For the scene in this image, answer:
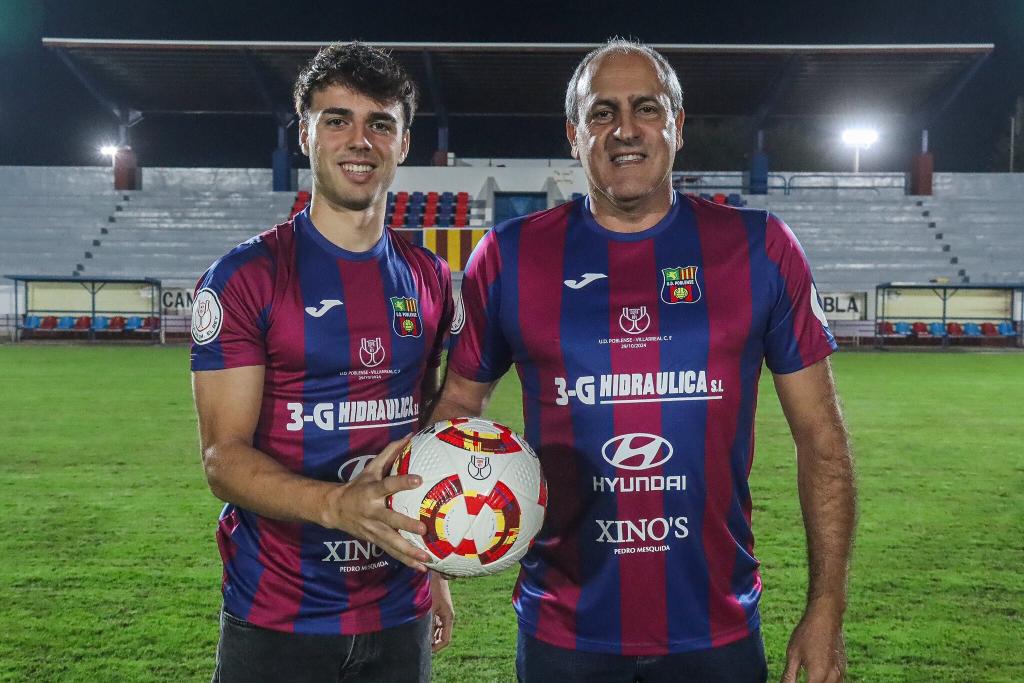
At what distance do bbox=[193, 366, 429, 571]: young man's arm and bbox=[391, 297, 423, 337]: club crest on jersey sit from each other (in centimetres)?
38

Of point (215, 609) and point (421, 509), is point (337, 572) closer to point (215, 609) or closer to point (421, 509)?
point (421, 509)

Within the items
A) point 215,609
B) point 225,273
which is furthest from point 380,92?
point 215,609

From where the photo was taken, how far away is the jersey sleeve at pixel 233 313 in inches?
84.4

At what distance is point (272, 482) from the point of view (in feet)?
6.10

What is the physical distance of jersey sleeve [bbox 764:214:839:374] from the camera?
6.61ft

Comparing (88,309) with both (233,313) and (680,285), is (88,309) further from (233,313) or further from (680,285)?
(680,285)

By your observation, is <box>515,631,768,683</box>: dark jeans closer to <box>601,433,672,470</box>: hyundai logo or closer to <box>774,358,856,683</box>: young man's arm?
<box>774,358,856,683</box>: young man's arm

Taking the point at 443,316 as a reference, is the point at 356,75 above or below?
above

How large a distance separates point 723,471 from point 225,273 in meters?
1.31

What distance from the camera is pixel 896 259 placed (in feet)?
79.9

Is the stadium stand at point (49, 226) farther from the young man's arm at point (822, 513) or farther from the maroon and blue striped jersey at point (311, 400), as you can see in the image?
the young man's arm at point (822, 513)

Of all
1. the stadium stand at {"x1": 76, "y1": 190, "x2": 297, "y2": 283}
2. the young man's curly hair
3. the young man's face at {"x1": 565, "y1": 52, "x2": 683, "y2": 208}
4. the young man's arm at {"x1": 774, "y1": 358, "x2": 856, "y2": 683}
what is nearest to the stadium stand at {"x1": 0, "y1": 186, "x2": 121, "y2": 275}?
the stadium stand at {"x1": 76, "y1": 190, "x2": 297, "y2": 283}

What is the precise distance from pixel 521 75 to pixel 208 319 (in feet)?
79.8

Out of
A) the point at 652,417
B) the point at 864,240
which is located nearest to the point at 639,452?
the point at 652,417
